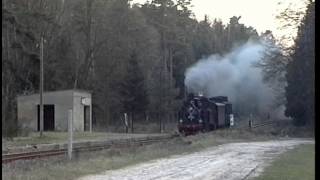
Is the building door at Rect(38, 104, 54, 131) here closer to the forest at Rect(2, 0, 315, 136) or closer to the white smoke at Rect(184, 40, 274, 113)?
the forest at Rect(2, 0, 315, 136)

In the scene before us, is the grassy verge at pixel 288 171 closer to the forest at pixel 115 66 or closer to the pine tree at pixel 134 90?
the forest at pixel 115 66

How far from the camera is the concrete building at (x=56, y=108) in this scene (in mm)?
52906

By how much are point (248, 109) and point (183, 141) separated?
51.4 meters

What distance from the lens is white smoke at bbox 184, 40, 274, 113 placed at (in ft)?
214

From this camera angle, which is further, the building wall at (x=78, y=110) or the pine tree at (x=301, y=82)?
the building wall at (x=78, y=110)

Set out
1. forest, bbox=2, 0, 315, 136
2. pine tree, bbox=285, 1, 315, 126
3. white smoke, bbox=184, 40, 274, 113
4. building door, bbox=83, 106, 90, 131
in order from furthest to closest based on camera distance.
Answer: white smoke, bbox=184, 40, 274, 113 < forest, bbox=2, 0, 315, 136 < building door, bbox=83, 106, 90, 131 < pine tree, bbox=285, 1, 315, 126

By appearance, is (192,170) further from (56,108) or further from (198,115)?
(56,108)

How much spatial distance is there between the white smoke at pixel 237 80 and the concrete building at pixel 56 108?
1084cm

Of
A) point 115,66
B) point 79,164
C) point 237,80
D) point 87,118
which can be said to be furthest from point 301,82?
point 79,164

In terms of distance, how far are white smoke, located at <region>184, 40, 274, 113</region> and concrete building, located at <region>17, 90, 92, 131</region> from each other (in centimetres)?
1084

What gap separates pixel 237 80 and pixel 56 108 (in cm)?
3053

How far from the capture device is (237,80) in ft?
256

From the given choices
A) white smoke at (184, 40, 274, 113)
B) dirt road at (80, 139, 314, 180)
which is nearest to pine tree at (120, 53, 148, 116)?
white smoke at (184, 40, 274, 113)

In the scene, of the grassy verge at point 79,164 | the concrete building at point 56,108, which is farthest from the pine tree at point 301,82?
the concrete building at point 56,108
